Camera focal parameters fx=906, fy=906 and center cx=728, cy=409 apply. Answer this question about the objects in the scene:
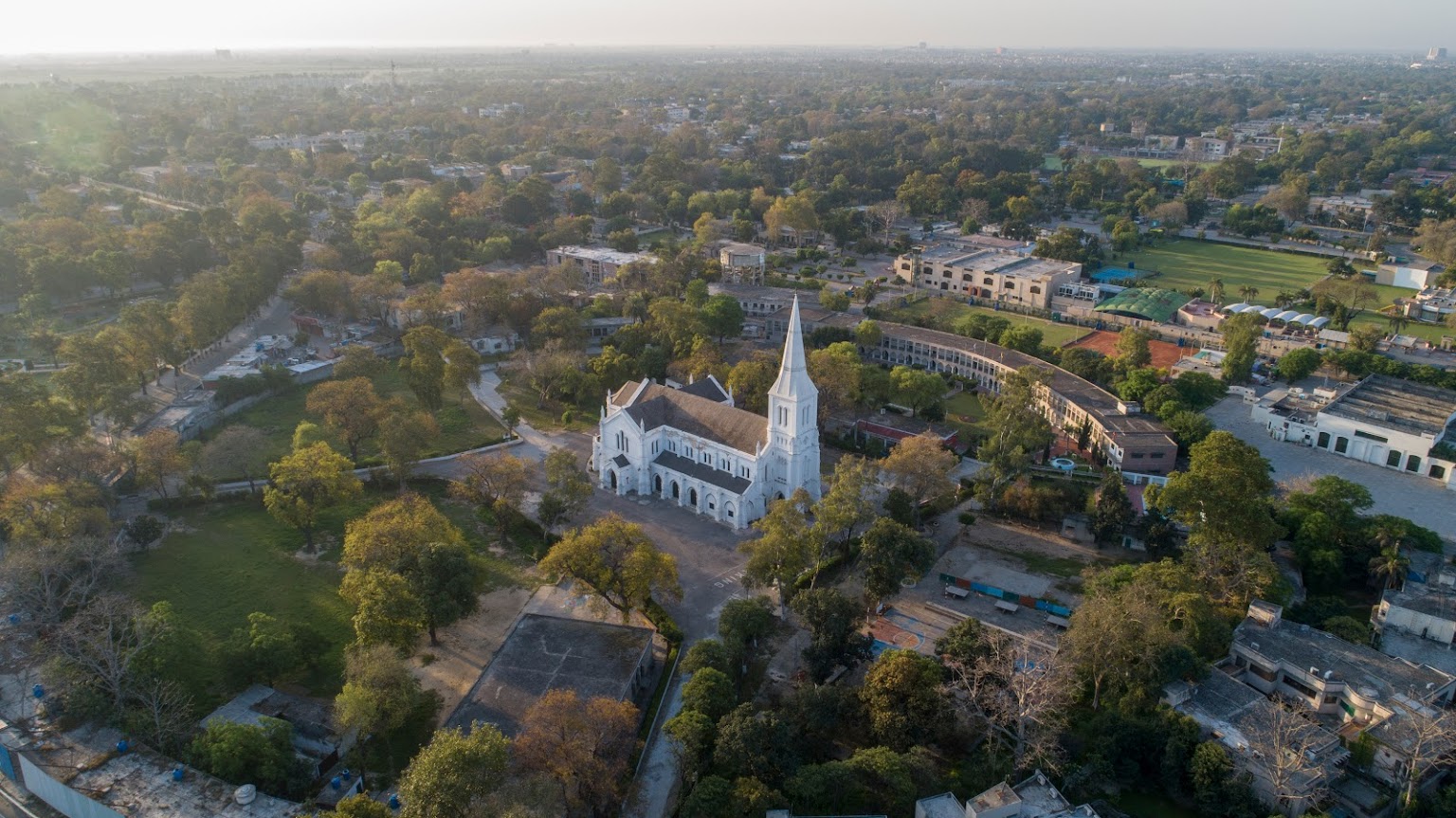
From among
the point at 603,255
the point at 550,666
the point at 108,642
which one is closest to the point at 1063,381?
the point at 550,666

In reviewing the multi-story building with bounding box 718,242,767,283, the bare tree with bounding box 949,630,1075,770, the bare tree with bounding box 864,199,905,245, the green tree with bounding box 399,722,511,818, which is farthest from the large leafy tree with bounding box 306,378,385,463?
the bare tree with bounding box 864,199,905,245

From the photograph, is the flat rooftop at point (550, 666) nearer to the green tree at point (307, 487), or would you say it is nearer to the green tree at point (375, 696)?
the green tree at point (375, 696)

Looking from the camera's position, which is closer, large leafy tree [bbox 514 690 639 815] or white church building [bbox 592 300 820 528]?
large leafy tree [bbox 514 690 639 815]

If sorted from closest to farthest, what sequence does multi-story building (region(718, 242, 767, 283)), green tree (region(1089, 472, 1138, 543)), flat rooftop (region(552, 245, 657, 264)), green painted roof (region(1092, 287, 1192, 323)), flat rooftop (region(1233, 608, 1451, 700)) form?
flat rooftop (region(1233, 608, 1451, 700)), green tree (region(1089, 472, 1138, 543)), green painted roof (region(1092, 287, 1192, 323)), flat rooftop (region(552, 245, 657, 264)), multi-story building (region(718, 242, 767, 283))

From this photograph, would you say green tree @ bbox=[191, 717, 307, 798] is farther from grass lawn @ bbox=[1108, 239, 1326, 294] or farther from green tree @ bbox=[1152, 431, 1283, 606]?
grass lawn @ bbox=[1108, 239, 1326, 294]

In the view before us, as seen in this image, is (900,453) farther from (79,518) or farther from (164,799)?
(79,518)

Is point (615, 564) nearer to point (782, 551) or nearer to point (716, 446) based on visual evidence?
point (782, 551)

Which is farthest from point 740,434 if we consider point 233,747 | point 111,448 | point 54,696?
point 111,448
